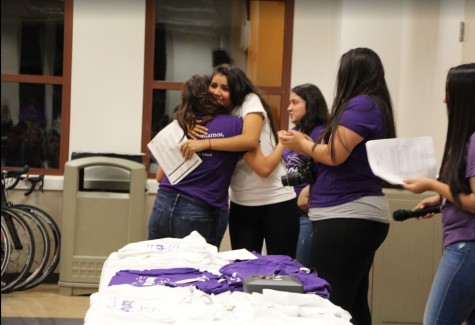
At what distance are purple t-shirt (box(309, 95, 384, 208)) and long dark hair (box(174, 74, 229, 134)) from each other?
0.79 meters

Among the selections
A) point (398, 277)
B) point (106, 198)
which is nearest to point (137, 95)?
point (106, 198)

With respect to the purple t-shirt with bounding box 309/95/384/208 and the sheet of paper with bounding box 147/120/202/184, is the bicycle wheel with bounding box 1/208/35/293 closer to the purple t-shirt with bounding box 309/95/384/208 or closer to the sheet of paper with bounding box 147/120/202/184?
the sheet of paper with bounding box 147/120/202/184

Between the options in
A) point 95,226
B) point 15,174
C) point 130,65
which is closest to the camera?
point 95,226

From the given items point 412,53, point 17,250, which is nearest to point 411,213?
point 412,53

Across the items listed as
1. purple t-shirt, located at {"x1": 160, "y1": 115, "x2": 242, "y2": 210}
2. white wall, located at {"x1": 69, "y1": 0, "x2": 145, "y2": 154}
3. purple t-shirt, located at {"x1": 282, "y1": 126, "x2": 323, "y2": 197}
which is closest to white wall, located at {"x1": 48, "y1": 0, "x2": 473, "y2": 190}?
white wall, located at {"x1": 69, "y1": 0, "x2": 145, "y2": 154}

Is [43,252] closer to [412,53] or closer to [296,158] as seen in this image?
[296,158]

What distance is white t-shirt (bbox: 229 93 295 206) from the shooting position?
141 inches

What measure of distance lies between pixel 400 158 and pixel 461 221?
0.30 metres

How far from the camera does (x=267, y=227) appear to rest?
11.8 feet

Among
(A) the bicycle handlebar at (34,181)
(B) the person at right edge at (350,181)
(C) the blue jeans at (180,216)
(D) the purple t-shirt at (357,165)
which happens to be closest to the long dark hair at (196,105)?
(C) the blue jeans at (180,216)

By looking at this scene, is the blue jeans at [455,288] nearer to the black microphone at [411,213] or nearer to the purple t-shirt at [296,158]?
A: the black microphone at [411,213]

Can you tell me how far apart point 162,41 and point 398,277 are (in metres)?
3.01

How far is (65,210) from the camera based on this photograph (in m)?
5.66

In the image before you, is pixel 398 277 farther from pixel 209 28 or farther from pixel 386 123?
pixel 209 28
